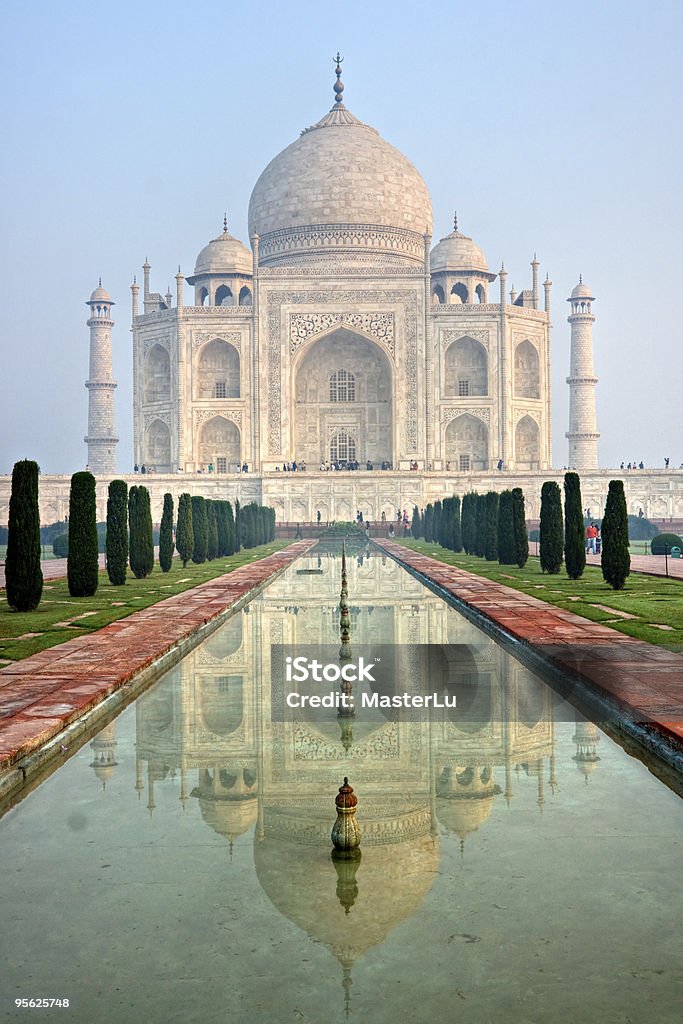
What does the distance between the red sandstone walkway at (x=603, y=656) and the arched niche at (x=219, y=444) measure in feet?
97.4

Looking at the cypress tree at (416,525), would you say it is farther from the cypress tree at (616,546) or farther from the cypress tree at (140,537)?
the cypress tree at (616,546)

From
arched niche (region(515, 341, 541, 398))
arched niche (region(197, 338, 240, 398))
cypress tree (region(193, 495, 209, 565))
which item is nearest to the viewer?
cypress tree (region(193, 495, 209, 565))

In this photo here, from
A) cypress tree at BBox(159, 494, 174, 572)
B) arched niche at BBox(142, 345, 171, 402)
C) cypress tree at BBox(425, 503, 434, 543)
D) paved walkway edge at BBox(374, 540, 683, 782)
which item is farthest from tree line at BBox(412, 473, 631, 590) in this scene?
arched niche at BBox(142, 345, 171, 402)

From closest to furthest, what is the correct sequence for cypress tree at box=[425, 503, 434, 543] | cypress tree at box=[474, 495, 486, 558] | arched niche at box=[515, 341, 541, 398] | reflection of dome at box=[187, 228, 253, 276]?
cypress tree at box=[474, 495, 486, 558]
cypress tree at box=[425, 503, 434, 543]
arched niche at box=[515, 341, 541, 398]
reflection of dome at box=[187, 228, 253, 276]

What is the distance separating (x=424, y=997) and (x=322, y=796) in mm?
1499

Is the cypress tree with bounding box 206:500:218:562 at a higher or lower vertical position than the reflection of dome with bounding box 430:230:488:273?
lower

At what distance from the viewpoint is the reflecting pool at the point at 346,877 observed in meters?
2.25

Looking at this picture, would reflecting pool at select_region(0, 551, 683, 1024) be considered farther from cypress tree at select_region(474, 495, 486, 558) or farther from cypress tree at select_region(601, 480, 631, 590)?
cypress tree at select_region(474, 495, 486, 558)

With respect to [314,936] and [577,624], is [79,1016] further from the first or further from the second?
[577,624]

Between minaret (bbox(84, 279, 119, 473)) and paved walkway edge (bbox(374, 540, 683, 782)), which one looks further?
minaret (bbox(84, 279, 119, 473))

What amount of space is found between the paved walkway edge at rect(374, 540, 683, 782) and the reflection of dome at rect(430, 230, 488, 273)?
33.5 metres

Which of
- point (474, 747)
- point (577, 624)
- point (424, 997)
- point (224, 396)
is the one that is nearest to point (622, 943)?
point (424, 997)

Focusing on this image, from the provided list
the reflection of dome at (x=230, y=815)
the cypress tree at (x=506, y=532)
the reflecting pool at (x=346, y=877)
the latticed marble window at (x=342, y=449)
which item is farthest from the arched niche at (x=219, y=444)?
the reflection of dome at (x=230, y=815)

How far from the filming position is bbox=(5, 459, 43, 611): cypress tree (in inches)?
387
